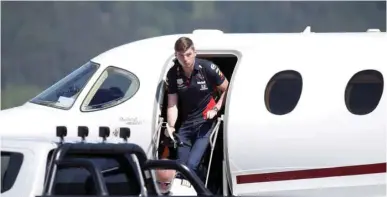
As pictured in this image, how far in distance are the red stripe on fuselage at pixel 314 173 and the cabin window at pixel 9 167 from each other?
409cm

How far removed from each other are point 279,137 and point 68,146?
403cm

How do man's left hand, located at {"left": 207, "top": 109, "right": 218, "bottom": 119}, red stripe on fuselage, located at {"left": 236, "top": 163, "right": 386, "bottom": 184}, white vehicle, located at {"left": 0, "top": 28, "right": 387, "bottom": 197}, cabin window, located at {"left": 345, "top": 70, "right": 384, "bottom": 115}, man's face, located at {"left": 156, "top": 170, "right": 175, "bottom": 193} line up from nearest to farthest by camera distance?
man's face, located at {"left": 156, "top": 170, "right": 175, "bottom": 193} → red stripe on fuselage, located at {"left": 236, "top": 163, "right": 386, "bottom": 184} → white vehicle, located at {"left": 0, "top": 28, "right": 387, "bottom": 197} → cabin window, located at {"left": 345, "top": 70, "right": 384, "bottom": 115} → man's left hand, located at {"left": 207, "top": 109, "right": 218, "bottom": 119}

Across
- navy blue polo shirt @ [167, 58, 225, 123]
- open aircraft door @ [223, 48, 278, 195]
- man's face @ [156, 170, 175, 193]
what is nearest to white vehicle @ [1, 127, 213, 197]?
man's face @ [156, 170, 175, 193]

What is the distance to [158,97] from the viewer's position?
499 inches

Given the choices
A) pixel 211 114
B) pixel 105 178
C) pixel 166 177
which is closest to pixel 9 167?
pixel 105 178

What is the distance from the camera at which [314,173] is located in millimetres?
11773

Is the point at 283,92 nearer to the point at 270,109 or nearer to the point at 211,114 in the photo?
the point at 270,109

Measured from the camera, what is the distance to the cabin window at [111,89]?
12.8 m

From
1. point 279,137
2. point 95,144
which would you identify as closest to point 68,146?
point 95,144

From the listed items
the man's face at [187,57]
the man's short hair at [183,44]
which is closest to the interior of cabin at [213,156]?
the man's face at [187,57]

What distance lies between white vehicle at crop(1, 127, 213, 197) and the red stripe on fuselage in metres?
2.89

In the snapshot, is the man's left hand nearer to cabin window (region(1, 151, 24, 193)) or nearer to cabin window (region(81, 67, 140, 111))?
A: cabin window (region(81, 67, 140, 111))

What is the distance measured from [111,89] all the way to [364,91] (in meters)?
3.28

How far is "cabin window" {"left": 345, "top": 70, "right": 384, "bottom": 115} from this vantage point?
11.9 meters
